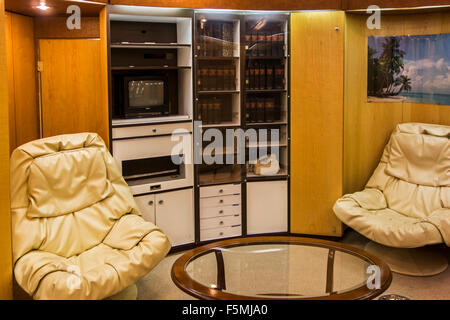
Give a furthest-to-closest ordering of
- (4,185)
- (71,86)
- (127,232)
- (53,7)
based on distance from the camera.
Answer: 1. (71,86)
2. (53,7)
3. (127,232)
4. (4,185)

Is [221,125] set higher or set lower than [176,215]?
higher

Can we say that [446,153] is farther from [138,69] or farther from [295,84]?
[138,69]

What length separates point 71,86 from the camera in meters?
5.25

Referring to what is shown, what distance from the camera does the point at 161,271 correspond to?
4.84m

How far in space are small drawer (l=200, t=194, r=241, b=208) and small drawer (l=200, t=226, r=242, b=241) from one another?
24 centimetres

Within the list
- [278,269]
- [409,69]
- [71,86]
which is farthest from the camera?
[409,69]

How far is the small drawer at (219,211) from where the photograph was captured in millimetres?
5344

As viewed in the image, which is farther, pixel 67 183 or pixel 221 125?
pixel 221 125

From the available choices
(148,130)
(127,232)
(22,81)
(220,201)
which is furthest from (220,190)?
(22,81)

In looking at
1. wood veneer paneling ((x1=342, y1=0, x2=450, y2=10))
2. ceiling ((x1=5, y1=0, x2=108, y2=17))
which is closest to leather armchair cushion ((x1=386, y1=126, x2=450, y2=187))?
wood veneer paneling ((x1=342, y1=0, x2=450, y2=10))

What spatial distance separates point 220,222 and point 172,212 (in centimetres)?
52

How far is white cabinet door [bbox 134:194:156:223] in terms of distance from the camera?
4.96 meters

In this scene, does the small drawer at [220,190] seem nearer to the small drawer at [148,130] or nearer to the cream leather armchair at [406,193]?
the small drawer at [148,130]

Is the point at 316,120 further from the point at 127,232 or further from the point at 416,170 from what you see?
the point at 127,232
